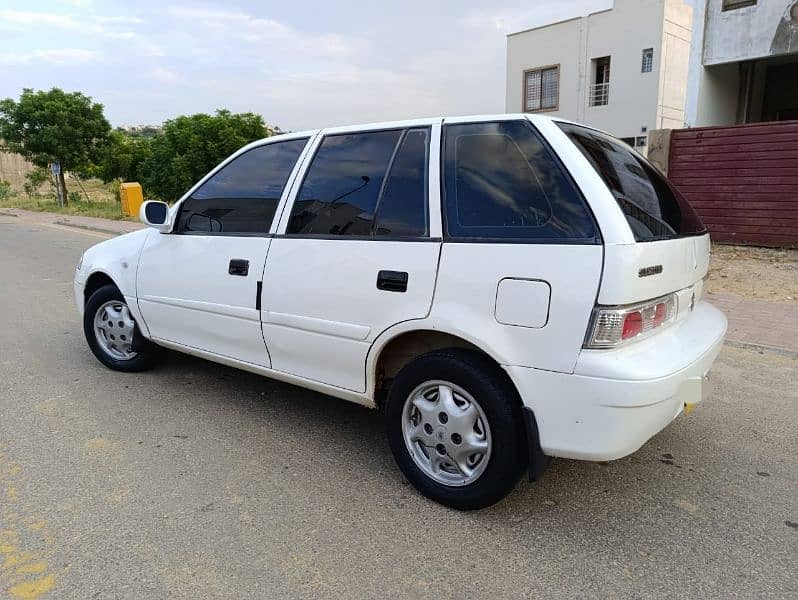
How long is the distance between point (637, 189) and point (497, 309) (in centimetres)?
93

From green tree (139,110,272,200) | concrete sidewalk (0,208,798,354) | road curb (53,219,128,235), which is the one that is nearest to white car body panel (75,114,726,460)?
concrete sidewalk (0,208,798,354)

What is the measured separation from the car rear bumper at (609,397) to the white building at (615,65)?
878 inches

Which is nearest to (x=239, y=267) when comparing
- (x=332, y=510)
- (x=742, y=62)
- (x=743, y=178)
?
(x=332, y=510)

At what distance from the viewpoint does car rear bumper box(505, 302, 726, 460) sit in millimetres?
2385

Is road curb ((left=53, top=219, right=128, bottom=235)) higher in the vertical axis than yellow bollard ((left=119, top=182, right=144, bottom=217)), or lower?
lower

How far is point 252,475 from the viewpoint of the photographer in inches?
126

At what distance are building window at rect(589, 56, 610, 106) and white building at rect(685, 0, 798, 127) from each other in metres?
8.17

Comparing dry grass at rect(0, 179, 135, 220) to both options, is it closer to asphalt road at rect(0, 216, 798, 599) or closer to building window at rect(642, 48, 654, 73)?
asphalt road at rect(0, 216, 798, 599)

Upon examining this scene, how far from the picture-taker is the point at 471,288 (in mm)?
2660

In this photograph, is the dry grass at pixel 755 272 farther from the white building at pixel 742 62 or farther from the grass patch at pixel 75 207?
the grass patch at pixel 75 207

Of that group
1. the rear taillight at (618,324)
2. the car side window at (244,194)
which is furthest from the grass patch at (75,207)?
the rear taillight at (618,324)

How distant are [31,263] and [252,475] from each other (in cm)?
958

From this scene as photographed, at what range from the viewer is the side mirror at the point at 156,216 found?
13.1ft

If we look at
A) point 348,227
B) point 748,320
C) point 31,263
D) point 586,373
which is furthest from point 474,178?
point 31,263
